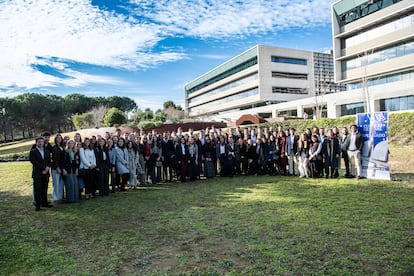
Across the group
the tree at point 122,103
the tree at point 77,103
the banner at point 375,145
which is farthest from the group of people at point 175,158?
the tree at point 122,103

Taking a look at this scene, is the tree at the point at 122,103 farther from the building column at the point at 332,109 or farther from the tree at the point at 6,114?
the building column at the point at 332,109

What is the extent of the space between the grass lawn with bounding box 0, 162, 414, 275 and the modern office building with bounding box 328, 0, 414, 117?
2741cm

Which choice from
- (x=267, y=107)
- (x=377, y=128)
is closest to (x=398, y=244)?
(x=377, y=128)

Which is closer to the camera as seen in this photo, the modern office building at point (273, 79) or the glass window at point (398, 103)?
the glass window at point (398, 103)

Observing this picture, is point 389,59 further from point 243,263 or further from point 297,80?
point 243,263

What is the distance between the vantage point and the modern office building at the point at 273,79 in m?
53.3

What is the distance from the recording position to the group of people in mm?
8219

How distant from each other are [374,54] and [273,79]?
756 inches

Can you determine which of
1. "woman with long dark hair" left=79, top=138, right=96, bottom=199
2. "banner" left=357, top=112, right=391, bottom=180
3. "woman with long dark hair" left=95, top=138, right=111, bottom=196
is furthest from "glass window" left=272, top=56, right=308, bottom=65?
"woman with long dark hair" left=79, top=138, right=96, bottom=199

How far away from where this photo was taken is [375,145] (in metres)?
9.68

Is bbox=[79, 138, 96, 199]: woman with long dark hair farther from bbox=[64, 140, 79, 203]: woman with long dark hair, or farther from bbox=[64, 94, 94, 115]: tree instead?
bbox=[64, 94, 94, 115]: tree

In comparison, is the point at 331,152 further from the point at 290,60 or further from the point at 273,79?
the point at 290,60

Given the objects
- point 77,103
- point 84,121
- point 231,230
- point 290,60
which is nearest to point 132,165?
point 231,230

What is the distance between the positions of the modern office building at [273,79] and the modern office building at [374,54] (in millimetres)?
7362
